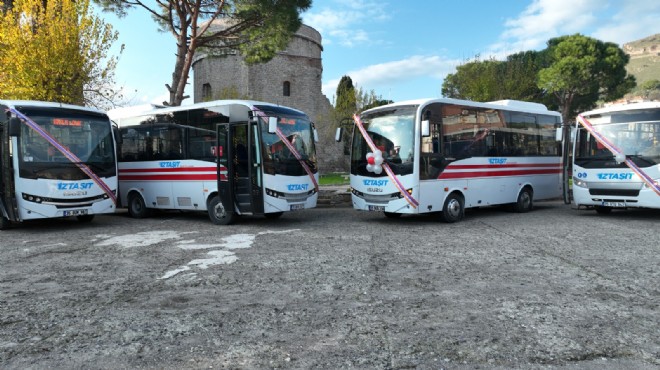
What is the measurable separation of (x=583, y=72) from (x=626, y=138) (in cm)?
3115

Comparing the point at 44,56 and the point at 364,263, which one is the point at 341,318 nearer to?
the point at 364,263

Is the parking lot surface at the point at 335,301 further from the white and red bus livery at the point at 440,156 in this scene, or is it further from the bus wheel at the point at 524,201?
the bus wheel at the point at 524,201

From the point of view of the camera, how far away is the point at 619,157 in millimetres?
11297

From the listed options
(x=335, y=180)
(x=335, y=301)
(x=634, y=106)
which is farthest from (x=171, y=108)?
(x=335, y=180)

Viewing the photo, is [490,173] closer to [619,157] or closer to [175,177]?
[619,157]

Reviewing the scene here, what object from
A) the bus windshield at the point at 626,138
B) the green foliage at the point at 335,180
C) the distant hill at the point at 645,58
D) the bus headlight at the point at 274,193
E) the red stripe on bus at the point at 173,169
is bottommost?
the green foliage at the point at 335,180

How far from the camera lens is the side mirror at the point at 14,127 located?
33.1ft

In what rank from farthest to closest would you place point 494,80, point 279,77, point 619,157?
point 279,77, point 494,80, point 619,157

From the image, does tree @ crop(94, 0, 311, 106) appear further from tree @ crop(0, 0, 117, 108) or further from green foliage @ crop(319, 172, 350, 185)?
green foliage @ crop(319, 172, 350, 185)

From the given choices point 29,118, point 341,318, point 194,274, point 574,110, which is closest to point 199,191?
point 29,118

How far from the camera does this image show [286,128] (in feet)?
37.1

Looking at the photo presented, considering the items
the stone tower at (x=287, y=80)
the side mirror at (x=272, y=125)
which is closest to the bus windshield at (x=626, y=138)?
the side mirror at (x=272, y=125)

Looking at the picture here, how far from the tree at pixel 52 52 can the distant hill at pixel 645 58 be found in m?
123

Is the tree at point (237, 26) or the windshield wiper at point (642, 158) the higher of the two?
the tree at point (237, 26)
